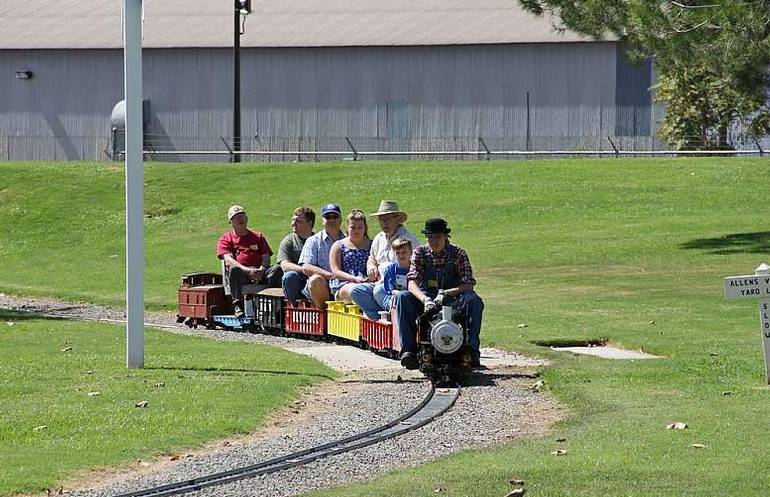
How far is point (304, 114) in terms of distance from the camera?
2510 inches

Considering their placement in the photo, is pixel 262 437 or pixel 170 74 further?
pixel 170 74

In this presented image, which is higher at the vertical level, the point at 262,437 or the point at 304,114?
the point at 304,114

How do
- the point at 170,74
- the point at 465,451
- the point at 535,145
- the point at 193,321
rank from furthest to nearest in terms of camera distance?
the point at 170,74, the point at 535,145, the point at 193,321, the point at 465,451

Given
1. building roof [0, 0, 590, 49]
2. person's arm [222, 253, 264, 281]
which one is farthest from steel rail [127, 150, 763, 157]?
person's arm [222, 253, 264, 281]

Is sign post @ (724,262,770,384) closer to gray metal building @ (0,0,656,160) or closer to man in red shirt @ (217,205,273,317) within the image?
man in red shirt @ (217,205,273,317)

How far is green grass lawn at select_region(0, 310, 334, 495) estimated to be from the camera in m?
11.1

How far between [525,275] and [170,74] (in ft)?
127

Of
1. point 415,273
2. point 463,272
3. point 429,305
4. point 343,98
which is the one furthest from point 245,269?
point 343,98

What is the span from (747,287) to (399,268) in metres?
4.49

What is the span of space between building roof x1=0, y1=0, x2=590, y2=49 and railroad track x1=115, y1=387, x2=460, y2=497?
156 ft

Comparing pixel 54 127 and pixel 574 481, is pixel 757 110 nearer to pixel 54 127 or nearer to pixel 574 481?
pixel 54 127

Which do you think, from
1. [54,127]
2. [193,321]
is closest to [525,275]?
[193,321]

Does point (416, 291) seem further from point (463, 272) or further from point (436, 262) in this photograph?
point (463, 272)

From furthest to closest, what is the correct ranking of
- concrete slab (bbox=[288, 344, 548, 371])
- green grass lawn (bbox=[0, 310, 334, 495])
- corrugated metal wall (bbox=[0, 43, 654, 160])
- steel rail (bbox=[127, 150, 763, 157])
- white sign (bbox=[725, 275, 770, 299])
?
corrugated metal wall (bbox=[0, 43, 654, 160]), steel rail (bbox=[127, 150, 763, 157]), concrete slab (bbox=[288, 344, 548, 371]), white sign (bbox=[725, 275, 770, 299]), green grass lawn (bbox=[0, 310, 334, 495])
